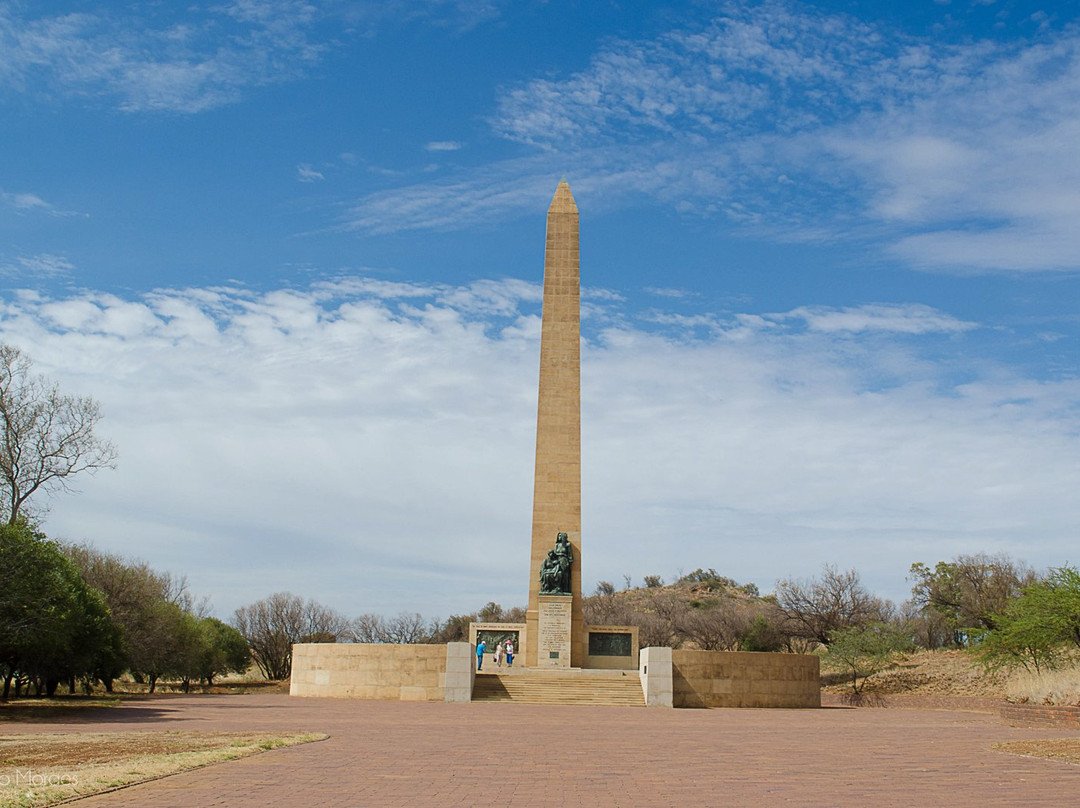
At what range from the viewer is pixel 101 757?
41.3ft

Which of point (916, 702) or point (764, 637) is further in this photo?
point (764, 637)

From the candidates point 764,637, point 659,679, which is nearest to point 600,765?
point 659,679

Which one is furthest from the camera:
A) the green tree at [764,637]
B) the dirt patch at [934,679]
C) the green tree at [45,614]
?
the green tree at [764,637]

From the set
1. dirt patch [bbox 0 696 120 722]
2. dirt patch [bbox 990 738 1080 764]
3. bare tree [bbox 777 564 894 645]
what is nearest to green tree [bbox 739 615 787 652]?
bare tree [bbox 777 564 894 645]

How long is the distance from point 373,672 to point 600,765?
20097 millimetres

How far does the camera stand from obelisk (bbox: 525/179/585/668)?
3547 centimetres

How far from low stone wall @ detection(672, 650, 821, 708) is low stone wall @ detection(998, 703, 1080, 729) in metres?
10.2

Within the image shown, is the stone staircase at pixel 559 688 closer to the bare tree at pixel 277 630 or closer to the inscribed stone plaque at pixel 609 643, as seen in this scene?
the inscribed stone plaque at pixel 609 643

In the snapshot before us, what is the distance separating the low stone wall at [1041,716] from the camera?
1858 cm

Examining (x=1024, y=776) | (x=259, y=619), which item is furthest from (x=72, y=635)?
Result: (x=259, y=619)

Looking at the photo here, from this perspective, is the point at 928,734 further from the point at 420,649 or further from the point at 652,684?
the point at 420,649

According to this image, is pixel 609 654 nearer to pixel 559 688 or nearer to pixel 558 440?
pixel 559 688

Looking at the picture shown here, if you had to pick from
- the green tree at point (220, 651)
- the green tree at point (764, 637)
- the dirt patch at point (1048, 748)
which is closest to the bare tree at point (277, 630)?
the green tree at point (220, 651)

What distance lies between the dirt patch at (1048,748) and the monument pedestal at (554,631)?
65.6 ft
